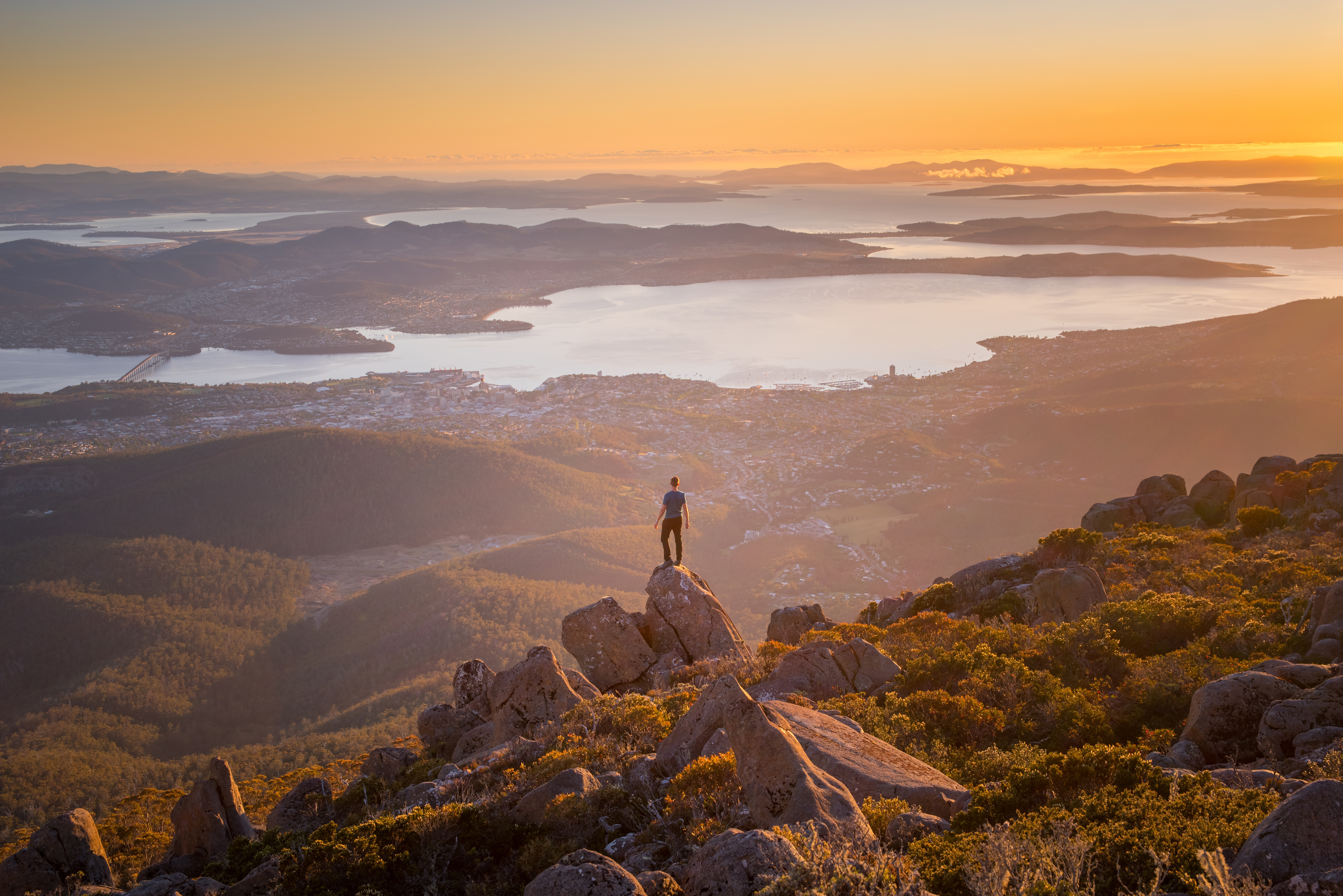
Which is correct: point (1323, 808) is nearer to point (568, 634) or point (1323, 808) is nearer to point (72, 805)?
point (568, 634)

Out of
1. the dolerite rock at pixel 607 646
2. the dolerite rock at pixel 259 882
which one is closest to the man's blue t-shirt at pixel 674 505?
the dolerite rock at pixel 607 646

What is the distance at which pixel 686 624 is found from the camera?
2105 cm

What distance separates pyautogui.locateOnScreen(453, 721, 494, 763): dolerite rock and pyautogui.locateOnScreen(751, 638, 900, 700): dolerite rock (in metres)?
6.23

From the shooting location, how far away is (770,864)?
288 inches

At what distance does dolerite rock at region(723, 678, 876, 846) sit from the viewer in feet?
28.2

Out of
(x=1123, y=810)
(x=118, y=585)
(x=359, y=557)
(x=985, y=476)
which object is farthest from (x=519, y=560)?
(x=1123, y=810)

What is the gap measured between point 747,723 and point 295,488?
298 feet

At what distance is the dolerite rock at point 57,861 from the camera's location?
15.0 metres

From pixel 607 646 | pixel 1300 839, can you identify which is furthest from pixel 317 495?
pixel 1300 839

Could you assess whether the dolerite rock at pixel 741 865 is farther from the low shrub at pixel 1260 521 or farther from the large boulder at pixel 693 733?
the low shrub at pixel 1260 521

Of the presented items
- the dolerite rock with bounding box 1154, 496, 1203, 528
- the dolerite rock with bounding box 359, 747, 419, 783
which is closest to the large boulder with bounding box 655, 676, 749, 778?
the dolerite rock with bounding box 359, 747, 419, 783

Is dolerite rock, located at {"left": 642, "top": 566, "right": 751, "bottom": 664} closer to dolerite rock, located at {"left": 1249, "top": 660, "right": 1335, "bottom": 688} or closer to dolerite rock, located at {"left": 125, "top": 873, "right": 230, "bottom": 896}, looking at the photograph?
dolerite rock, located at {"left": 125, "top": 873, "right": 230, "bottom": 896}

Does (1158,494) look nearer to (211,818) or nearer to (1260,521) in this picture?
(1260,521)

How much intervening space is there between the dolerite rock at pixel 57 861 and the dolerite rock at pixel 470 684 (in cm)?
791
